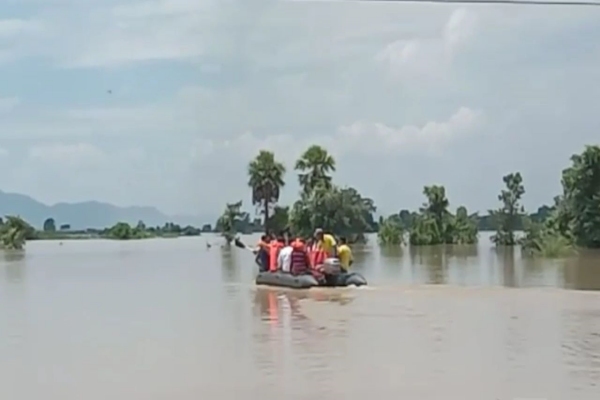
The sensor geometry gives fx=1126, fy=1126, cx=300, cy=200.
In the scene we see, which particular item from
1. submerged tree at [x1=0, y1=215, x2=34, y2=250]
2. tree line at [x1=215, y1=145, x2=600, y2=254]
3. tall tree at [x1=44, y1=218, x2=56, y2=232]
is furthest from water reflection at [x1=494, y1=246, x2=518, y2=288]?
tall tree at [x1=44, y1=218, x2=56, y2=232]

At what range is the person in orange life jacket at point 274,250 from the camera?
2780 centimetres

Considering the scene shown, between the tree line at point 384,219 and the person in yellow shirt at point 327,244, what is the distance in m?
30.3

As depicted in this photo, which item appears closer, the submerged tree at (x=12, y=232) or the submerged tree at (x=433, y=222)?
the submerged tree at (x=433, y=222)

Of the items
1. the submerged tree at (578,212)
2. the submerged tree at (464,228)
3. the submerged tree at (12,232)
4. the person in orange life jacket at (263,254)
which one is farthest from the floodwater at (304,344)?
the submerged tree at (12,232)

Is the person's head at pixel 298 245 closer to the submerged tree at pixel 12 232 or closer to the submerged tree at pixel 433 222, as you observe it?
the submerged tree at pixel 433 222

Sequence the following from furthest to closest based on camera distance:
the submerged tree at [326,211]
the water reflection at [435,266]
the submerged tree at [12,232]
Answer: the submerged tree at [12,232] < the submerged tree at [326,211] < the water reflection at [435,266]

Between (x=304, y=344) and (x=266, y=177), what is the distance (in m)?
55.9

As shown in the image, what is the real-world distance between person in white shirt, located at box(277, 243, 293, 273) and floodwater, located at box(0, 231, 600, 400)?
64 cm

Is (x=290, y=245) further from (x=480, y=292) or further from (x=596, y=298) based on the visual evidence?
(x=596, y=298)

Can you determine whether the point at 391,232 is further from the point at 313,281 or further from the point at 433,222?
the point at 313,281

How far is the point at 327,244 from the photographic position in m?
26.2

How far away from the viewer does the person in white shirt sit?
26578 mm

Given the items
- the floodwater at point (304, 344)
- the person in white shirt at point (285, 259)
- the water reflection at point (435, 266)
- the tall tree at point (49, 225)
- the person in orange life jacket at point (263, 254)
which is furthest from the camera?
the tall tree at point (49, 225)

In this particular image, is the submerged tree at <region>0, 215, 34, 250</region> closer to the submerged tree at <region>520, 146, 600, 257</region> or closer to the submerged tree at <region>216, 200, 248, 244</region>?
the submerged tree at <region>216, 200, 248, 244</region>
